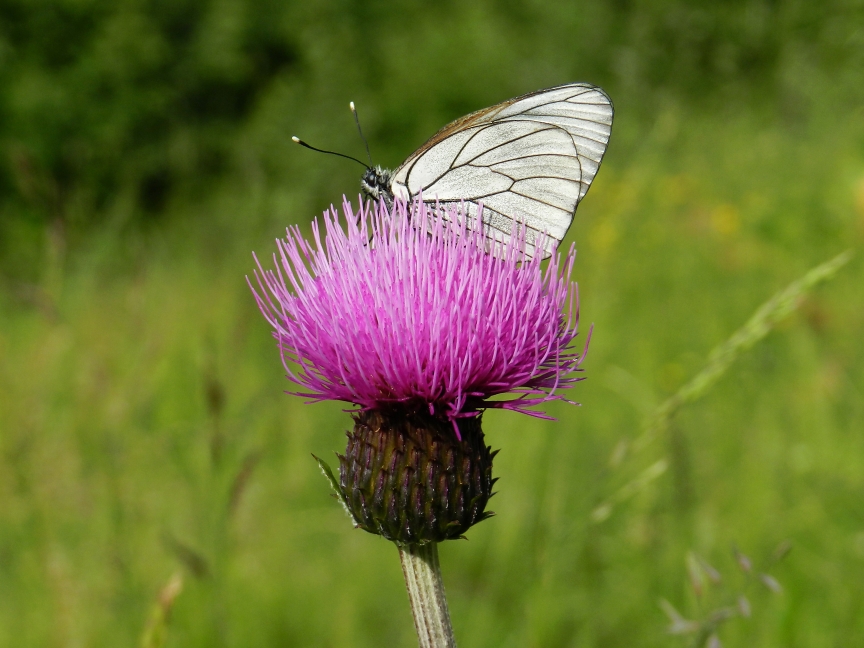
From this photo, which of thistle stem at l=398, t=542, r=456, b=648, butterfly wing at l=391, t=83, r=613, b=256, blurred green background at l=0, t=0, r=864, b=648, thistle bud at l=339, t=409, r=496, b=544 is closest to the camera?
thistle stem at l=398, t=542, r=456, b=648

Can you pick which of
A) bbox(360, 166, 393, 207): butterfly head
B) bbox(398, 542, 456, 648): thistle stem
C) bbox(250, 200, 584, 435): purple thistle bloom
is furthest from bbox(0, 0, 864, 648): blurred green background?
bbox(360, 166, 393, 207): butterfly head

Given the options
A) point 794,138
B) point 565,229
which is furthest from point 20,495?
point 794,138

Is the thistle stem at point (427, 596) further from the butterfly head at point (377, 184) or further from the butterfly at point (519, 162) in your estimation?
the butterfly head at point (377, 184)

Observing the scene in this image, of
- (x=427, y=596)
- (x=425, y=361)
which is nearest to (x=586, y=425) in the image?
(x=425, y=361)

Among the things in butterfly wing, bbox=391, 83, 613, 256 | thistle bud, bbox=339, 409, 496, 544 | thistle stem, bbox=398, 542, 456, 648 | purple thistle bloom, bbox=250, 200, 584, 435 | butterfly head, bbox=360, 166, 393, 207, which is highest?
butterfly head, bbox=360, 166, 393, 207

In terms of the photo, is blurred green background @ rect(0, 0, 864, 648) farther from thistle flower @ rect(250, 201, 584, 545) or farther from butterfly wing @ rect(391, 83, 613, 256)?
butterfly wing @ rect(391, 83, 613, 256)

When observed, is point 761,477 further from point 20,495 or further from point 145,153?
point 145,153

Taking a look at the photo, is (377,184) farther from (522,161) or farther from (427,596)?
(427,596)

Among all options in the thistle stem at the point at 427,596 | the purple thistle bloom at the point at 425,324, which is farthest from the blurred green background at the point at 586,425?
the thistle stem at the point at 427,596
